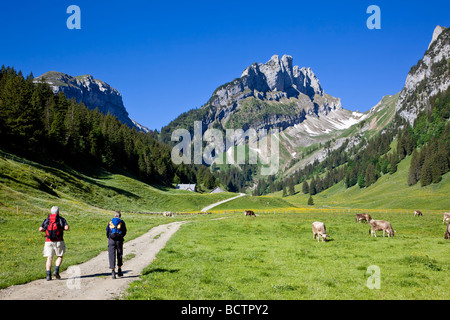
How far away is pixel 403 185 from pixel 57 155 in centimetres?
16373

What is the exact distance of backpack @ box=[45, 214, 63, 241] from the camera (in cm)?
1426

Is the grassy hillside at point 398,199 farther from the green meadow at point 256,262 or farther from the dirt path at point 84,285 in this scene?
the dirt path at point 84,285

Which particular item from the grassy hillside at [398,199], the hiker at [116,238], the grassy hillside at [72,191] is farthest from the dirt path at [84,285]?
the grassy hillside at [398,199]

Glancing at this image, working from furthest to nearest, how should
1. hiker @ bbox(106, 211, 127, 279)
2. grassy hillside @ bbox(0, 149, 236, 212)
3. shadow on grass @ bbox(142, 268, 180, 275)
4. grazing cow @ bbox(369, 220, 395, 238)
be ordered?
grassy hillside @ bbox(0, 149, 236, 212)
grazing cow @ bbox(369, 220, 395, 238)
shadow on grass @ bbox(142, 268, 180, 275)
hiker @ bbox(106, 211, 127, 279)

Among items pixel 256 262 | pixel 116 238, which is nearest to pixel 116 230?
pixel 116 238

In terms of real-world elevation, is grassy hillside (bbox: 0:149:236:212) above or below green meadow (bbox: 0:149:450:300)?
above

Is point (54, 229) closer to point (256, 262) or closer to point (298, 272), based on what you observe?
point (256, 262)

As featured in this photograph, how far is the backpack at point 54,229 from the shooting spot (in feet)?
46.8

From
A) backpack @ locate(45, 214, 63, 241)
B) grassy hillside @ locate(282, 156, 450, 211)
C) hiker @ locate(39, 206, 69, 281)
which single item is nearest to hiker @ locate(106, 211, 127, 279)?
hiker @ locate(39, 206, 69, 281)

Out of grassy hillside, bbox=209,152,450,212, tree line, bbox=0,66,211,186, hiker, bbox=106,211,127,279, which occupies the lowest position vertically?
grassy hillside, bbox=209,152,450,212

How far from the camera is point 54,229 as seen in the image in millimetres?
14281

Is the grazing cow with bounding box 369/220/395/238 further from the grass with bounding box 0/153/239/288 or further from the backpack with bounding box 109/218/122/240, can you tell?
the backpack with bounding box 109/218/122/240
